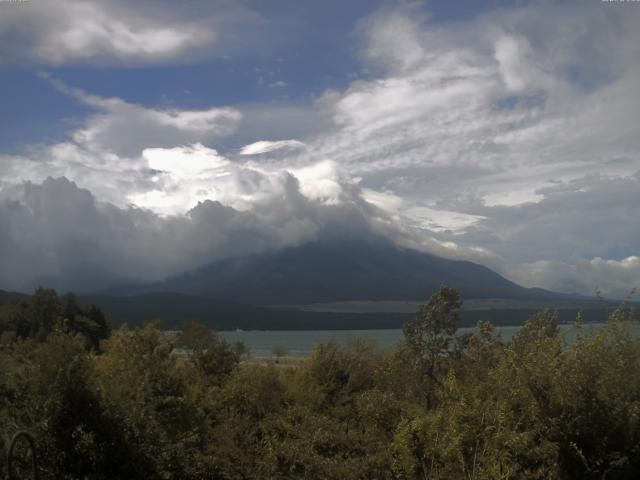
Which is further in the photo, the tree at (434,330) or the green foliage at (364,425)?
the tree at (434,330)

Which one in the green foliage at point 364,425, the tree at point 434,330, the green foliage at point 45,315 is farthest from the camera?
the green foliage at point 45,315

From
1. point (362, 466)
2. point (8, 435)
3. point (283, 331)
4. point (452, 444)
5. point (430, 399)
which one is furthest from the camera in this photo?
point (283, 331)

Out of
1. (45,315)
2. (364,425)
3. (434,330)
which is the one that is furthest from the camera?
(45,315)

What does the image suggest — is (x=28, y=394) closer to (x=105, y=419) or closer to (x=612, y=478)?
(x=105, y=419)

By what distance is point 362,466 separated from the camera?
13.2 meters

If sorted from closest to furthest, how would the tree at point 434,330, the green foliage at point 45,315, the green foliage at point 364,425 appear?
the green foliage at point 364,425, the tree at point 434,330, the green foliage at point 45,315

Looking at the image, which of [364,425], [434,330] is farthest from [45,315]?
[364,425]

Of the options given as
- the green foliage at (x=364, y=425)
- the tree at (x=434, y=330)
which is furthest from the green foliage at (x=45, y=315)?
the green foliage at (x=364, y=425)

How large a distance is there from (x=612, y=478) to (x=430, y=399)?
370 inches

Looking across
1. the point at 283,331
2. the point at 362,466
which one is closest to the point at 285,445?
the point at 362,466

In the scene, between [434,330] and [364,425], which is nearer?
[364,425]

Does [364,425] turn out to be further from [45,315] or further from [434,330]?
[45,315]

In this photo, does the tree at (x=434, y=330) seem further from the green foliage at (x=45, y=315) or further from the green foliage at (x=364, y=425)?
the green foliage at (x=45, y=315)

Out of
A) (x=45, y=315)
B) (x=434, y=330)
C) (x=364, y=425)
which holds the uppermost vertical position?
(x=434, y=330)
